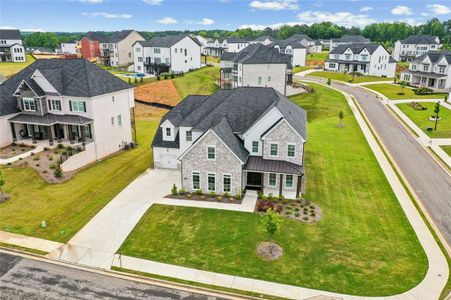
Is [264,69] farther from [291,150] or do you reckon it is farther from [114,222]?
[114,222]

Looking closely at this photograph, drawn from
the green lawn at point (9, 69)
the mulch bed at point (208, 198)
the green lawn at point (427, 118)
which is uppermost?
the green lawn at point (9, 69)

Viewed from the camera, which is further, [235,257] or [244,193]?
[244,193]

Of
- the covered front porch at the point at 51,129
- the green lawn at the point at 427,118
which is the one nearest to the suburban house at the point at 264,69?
the green lawn at the point at 427,118

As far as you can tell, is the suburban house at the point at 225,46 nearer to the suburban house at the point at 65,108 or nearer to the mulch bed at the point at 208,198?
the suburban house at the point at 65,108

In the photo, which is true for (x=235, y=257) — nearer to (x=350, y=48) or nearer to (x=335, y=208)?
(x=335, y=208)

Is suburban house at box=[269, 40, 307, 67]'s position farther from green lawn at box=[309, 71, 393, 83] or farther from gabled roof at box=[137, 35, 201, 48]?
gabled roof at box=[137, 35, 201, 48]

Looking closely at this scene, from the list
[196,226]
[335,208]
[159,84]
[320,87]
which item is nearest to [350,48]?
[320,87]
